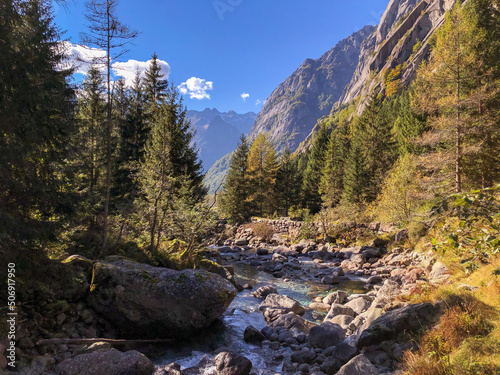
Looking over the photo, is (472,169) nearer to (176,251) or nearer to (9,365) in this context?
(176,251)

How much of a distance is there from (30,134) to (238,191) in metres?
30.5

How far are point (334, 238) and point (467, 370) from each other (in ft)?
67.4

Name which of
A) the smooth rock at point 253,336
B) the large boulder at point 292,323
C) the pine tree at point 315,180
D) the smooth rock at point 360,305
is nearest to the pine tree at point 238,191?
the pine tree at point 315,180

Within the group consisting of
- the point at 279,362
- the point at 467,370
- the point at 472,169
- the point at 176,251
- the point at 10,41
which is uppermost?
the point at 10,41

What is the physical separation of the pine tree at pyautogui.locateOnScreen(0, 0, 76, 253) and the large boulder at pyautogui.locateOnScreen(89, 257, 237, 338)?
1944 millimetres

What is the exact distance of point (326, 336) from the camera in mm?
7086

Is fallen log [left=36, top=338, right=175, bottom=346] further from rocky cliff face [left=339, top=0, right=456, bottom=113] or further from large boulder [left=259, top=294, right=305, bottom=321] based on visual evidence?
rocky cliff face [left=339, top=0, right=456, bottom=113]

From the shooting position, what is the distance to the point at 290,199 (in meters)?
42.9

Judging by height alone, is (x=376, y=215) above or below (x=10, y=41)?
below

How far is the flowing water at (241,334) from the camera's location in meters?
6.36

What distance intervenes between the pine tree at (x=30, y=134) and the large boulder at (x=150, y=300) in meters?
1.94

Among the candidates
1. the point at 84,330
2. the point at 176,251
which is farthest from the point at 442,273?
the point at 84,330

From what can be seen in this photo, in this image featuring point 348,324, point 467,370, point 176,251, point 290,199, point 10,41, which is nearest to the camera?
point 467,370
